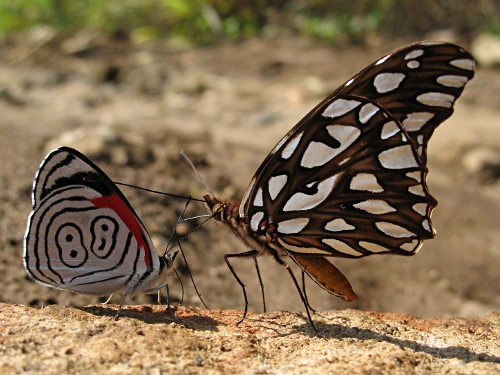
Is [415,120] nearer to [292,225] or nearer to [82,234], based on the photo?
[292,225]

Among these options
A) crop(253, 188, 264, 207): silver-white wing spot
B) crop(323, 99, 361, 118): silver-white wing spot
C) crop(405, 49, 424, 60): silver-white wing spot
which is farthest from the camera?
crop(253, 188, 264, 207): silver-white wing spot

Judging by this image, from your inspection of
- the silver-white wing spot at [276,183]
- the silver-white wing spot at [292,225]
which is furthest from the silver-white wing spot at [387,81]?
the silver-white wing spot at [292,225]

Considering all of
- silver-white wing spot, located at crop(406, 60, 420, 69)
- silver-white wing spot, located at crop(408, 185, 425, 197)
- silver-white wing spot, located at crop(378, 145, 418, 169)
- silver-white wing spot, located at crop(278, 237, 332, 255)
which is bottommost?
silver-white wing spot, located at crop(278, 237, 332, 255)

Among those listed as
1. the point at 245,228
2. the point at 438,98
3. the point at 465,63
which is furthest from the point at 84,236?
the point at 465,63

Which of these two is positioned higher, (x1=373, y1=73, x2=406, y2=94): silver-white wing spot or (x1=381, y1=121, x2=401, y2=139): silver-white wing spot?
(x1=373, y1=73, x2=406, y2=94): silver-white wing spot

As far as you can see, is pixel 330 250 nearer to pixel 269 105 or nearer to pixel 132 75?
pixel 269 105

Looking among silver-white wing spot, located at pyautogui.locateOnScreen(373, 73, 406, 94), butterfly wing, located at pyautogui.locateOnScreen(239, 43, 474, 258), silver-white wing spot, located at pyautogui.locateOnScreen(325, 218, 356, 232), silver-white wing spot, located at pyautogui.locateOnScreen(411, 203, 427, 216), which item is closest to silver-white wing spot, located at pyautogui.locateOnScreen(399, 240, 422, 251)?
butterfly wing, located at pyautogui.locateOnScreen(239, 43, 474, 258)

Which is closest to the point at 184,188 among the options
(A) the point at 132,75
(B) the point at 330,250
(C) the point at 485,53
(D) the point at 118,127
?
(D) the point at 118,127

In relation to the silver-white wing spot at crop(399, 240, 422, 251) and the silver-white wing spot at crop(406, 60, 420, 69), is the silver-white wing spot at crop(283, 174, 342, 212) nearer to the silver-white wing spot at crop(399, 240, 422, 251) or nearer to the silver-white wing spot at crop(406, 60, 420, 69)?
the silver-white wing spot at crop(399, 240, 422, 251)
